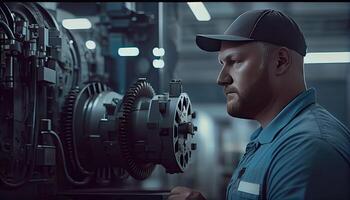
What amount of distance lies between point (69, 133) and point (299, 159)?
2.77ft

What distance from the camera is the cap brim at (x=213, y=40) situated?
1.28 metres

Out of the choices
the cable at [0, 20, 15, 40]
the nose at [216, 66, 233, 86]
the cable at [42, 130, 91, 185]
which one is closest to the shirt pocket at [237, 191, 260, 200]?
the nose at [216, 66, 233, 86]

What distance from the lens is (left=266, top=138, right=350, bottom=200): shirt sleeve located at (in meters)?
1.04

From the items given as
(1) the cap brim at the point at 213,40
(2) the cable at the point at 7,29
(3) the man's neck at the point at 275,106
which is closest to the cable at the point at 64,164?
(2) the cable at the point at 7,29

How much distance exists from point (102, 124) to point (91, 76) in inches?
15.0

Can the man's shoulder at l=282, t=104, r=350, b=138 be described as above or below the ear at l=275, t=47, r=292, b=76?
below

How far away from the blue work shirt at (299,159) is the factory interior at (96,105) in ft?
0.73

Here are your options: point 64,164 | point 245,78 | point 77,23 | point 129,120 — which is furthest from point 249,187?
point 77,23

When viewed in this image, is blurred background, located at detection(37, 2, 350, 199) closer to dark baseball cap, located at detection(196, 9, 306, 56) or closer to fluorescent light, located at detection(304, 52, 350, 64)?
fluorescent light, located at detection(304, 52, 350, 64)

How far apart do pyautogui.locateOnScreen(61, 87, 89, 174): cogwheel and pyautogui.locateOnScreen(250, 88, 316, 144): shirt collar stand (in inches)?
26.4

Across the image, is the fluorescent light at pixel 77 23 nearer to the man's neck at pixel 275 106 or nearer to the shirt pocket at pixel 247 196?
the man's neck at pixel 275 106

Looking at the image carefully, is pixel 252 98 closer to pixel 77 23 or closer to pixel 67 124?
pixel 67 124

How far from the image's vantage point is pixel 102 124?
1644 mm

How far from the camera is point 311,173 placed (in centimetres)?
105
